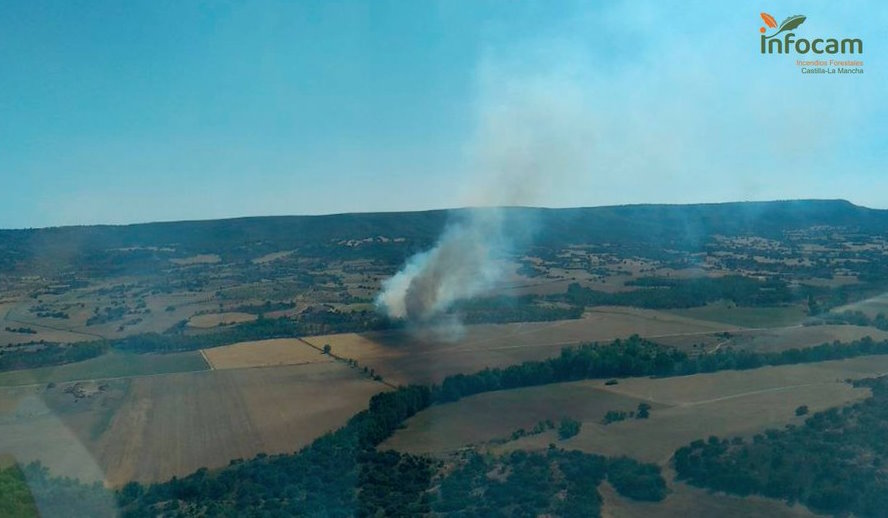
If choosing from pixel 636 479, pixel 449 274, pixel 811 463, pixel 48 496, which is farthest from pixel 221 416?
pixel 449 274

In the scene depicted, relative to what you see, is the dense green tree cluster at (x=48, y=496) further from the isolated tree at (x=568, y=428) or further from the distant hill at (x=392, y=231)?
the distant hill at (x=392, y=231)

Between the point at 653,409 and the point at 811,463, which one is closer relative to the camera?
the point at 811,463

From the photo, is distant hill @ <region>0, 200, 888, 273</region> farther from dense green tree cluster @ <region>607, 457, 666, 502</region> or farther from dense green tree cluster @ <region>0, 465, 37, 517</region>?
dense green tree cluster @ <region>0, 465, 37, 517</region>

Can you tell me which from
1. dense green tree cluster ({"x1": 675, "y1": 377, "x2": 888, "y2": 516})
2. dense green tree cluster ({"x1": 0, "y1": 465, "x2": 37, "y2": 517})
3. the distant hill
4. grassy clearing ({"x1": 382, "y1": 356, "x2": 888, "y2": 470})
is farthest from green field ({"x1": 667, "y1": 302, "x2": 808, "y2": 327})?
the distant hill

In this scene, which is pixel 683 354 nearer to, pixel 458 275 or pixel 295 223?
pixel 458 275

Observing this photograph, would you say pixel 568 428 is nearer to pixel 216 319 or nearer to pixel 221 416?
pixel 221 416
